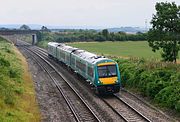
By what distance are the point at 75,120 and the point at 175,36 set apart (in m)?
24.2

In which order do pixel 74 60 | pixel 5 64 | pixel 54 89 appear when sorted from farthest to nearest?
pixel 74 60 < pixel 5 64 < pixel 54 89

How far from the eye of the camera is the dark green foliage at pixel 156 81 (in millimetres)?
24875

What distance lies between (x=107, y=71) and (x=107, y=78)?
61 cm

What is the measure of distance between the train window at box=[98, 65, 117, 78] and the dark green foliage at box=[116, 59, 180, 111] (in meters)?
2.75

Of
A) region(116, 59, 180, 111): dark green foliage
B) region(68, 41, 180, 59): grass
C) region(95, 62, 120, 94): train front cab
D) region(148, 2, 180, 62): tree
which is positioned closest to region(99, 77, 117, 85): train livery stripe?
region(95, 62, 120, 94): train front cab

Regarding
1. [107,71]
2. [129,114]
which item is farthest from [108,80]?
[129,114]

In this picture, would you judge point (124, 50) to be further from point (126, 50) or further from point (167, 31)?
point (167, 31)

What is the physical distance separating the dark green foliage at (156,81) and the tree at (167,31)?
27.6 ft

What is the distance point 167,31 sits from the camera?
43.7m

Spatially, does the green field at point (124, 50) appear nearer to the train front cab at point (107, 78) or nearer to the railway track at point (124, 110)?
the train front cab at point (107, 78)

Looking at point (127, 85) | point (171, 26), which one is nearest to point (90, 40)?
point (171, 26)

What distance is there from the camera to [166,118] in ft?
72.1

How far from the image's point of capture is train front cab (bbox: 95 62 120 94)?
2854 centimetres

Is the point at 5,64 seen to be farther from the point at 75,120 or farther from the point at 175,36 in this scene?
the point at 175,36
